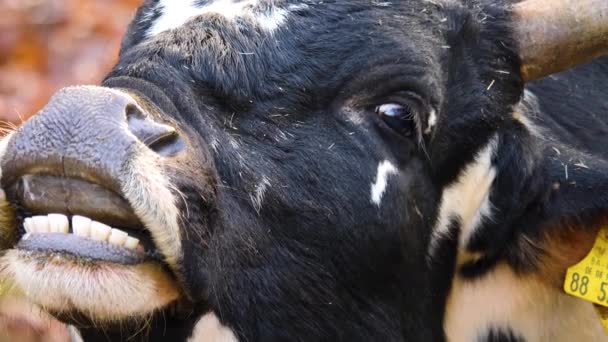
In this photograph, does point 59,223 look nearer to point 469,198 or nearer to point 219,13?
point 219,13

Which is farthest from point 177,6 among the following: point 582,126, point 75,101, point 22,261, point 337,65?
point 582,126

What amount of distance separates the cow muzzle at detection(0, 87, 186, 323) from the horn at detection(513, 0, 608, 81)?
4.83 ft

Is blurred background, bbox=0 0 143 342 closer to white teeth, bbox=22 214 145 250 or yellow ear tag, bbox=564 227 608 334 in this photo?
yellow ear tag, bbox=564 227 608 334

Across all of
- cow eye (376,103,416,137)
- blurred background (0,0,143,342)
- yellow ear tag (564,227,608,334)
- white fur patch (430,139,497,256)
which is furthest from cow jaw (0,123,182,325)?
blurred background (0,0,143,342)

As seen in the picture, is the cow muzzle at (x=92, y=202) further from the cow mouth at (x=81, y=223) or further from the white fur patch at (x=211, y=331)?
the white fur patch at (x=211, y=331)

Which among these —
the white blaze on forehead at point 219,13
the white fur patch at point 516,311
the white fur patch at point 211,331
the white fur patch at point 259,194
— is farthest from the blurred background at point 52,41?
the white fur patch at point 259,194

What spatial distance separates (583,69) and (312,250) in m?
1.87

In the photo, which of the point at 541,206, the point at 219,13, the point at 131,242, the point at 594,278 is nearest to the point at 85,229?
the point at 131,242

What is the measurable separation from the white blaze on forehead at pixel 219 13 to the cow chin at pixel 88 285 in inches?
37.0

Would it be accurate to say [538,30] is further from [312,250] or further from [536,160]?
[312,250]

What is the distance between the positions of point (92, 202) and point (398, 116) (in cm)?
111

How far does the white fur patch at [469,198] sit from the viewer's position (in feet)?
12.7

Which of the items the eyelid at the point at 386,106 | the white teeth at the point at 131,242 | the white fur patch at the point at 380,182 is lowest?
the white fur patch at the point at 380,182

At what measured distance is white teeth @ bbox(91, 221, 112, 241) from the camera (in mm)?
2900
